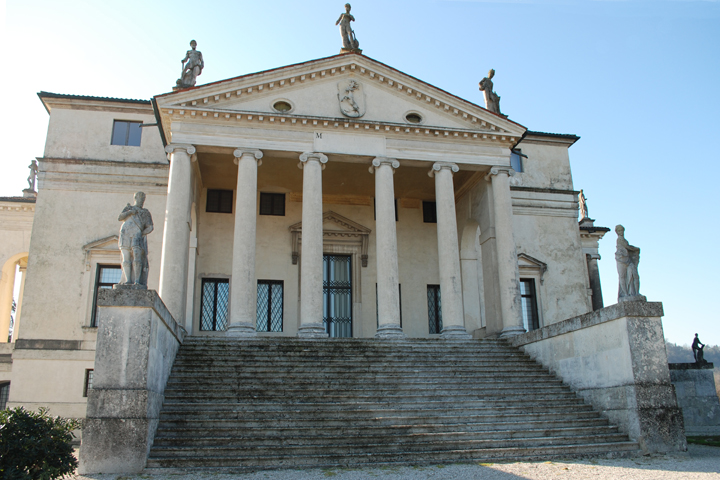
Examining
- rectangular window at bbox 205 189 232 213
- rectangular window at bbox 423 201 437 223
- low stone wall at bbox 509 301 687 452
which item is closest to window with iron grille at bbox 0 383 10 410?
rectangular window at bbox 205 189 232 213

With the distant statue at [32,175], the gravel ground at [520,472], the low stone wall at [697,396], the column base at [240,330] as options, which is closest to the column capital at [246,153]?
the column base at [240,330]

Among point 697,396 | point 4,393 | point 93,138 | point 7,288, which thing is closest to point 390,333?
point 697,396

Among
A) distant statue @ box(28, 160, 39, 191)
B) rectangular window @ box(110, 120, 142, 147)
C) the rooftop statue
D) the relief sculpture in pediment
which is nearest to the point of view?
the rooftop statue

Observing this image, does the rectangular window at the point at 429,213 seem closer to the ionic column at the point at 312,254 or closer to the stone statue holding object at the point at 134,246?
the ionic column at the point at 312,254

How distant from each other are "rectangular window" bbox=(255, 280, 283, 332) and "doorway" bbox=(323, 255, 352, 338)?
2.04 metres

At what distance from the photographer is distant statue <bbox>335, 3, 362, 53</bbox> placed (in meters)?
23.2

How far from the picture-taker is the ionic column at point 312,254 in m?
19.4

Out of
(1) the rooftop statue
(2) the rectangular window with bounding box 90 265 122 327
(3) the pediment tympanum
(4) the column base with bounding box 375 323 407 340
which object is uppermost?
(3) the pediment tympanum

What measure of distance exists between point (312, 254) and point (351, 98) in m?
6.47

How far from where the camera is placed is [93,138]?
25.1 meters

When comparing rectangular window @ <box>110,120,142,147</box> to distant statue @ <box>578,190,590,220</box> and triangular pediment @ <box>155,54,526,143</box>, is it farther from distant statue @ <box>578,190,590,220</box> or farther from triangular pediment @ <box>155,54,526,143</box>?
distant statue @ <box>578,190,590,220</box>

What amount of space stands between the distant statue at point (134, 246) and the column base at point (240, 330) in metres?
6.07

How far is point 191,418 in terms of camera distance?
41.3ft

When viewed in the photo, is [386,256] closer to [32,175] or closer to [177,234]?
[177,234]
